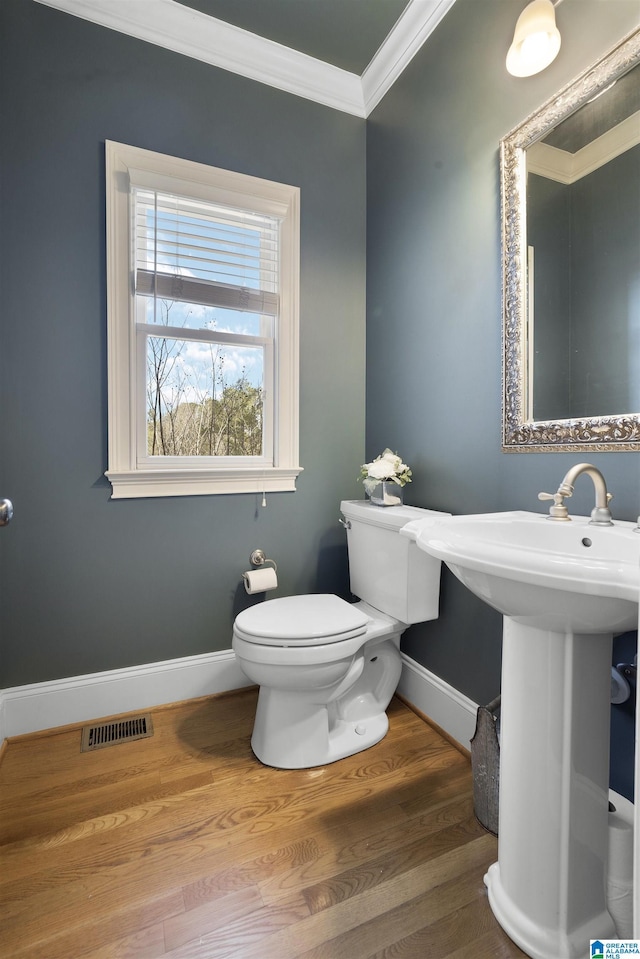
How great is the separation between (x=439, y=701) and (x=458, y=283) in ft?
4.91

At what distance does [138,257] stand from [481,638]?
1838mm

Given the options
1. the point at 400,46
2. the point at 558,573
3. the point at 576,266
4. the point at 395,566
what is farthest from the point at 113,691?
the point at 400,46

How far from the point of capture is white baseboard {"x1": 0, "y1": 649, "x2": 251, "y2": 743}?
1.63 m

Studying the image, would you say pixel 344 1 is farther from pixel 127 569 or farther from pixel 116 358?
pixel 127 569

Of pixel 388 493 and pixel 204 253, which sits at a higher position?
pixel 204 253

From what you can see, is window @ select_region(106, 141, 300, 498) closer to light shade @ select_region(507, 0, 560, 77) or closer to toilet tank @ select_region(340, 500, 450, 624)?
toilet tank @ select_region(340, 500, 450, 624)

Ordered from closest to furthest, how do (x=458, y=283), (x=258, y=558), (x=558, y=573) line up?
1. (x=558, y=573)
2. (x=458, y=283)
3. (x=258, y=558)

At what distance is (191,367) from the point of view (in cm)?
189

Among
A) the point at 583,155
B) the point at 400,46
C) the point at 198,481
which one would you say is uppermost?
the point at 400,46

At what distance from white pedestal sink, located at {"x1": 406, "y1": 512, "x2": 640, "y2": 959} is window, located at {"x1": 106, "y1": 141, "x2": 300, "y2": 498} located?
1.17 m

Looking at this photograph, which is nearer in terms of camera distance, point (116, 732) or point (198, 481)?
point (116, 732)

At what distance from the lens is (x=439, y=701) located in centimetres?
170

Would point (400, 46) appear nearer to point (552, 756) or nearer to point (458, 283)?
point (458, 283)

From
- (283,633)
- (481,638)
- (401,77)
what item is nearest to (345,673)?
(283,633)
